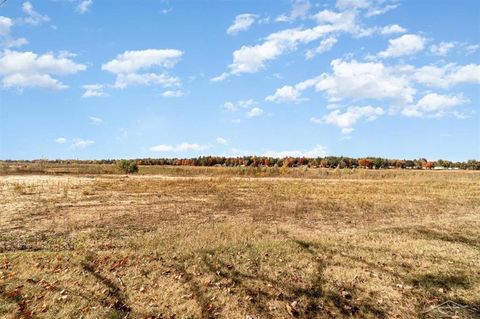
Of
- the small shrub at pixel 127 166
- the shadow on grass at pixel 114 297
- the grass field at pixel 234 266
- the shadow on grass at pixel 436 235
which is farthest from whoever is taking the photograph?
the small shrub at pixel 127 166

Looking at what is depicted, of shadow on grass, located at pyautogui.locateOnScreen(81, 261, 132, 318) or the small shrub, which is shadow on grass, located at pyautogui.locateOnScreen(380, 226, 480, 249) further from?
the small shrub

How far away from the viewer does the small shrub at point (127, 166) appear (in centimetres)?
7412

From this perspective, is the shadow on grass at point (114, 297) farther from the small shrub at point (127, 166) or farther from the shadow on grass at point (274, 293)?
the small shrub at point (127, 166)

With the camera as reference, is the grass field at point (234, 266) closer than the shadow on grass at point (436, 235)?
Yes

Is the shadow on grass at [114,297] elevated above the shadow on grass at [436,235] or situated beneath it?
situated beneath

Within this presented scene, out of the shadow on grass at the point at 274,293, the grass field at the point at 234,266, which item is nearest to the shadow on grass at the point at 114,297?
the grass field at the point at 234,266

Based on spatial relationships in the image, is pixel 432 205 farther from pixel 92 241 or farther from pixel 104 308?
pixel 104 308

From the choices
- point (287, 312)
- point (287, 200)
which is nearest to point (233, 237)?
point (287, 312)

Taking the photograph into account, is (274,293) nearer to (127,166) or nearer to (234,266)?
(234,266)

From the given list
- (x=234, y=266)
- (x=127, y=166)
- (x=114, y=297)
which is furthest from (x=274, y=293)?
(x=127, y=166)

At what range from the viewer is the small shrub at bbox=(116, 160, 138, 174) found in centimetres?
7412

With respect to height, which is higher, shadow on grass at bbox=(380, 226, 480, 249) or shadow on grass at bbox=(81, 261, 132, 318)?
shadow on grass at bbox=(380, 226, 480, 249)

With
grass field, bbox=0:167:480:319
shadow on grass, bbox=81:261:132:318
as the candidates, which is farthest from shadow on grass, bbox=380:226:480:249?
shadow on grass, bbox=81:261:132:318

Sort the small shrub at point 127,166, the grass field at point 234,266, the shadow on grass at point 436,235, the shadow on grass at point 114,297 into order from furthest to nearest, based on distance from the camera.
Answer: the small shrub at point 127,166 < the shadow on grass at point 436,235 < the grass field at point 234,266 < the shadow on grass at point 114,297
